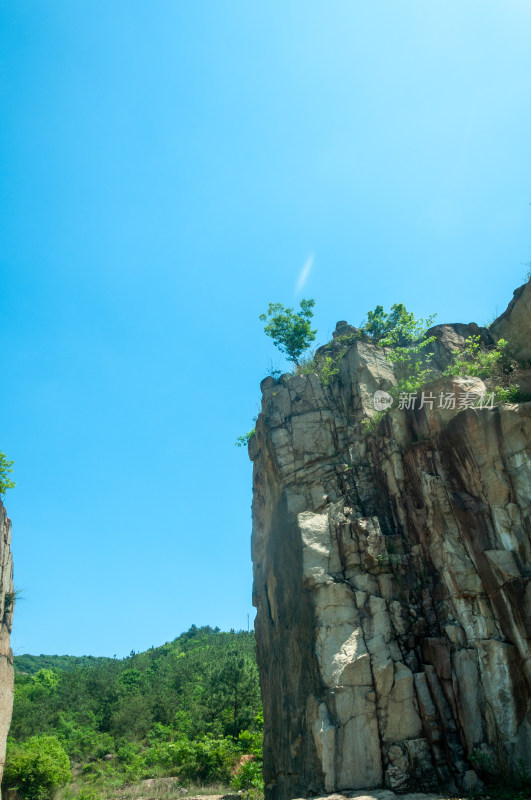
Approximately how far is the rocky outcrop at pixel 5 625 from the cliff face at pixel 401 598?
8988 mm

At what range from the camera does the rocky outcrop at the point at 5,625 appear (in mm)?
18156

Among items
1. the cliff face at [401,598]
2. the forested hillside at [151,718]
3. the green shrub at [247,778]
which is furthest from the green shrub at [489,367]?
the forested hillside at [151,718]

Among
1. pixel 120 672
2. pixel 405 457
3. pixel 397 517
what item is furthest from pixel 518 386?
pixel 120 672

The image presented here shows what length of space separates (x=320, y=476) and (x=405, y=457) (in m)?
3.21

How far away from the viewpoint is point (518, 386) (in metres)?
15.9

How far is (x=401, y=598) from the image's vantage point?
49.4 ft

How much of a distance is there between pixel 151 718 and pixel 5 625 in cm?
2893

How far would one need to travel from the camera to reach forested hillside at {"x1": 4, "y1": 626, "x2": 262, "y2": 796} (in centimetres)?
2966

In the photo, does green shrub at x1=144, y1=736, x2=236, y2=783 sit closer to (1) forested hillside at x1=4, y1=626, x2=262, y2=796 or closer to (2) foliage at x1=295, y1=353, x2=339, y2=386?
(1) forested hillside at x1=4, y1=626, x2=262, y2=796

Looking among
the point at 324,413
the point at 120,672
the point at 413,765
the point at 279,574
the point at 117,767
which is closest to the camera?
the point at 413,765

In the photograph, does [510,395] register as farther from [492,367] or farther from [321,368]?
[321,368]

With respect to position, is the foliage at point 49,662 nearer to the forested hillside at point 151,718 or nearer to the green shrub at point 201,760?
the forested hillside at point 151,718

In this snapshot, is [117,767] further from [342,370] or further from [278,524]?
[342,370]

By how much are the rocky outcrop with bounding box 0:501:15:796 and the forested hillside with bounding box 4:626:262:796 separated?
1020 centimetres
